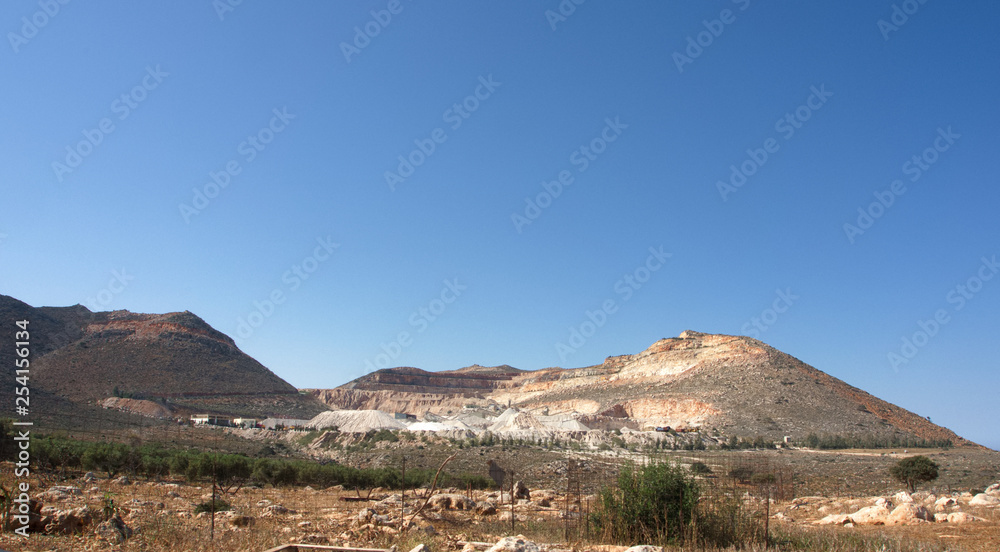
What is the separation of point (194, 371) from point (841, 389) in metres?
79.1

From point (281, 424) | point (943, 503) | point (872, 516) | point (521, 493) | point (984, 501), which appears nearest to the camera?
point (872, 516)

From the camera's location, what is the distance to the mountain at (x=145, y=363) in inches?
2379

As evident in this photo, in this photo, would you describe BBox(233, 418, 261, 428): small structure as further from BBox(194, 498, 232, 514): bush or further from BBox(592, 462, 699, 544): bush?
BBox(592, 462, 699, 544): bush

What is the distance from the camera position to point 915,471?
2448 cm

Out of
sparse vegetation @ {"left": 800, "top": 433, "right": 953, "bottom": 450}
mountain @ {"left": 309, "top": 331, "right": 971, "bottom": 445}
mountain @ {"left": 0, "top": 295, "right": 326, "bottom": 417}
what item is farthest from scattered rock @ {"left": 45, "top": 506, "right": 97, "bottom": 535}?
→ mountain @ {"left": 309, "top": 331, "right": 971, "bottom": 445}

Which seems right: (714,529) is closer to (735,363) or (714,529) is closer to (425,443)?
(425,443)

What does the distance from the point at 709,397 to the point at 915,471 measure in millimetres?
37447

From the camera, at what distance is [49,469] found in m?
20.5

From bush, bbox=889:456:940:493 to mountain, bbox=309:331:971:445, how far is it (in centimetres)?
2503

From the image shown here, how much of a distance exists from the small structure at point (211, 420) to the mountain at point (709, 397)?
123ft

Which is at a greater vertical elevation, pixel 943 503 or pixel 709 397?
pixel 709 397

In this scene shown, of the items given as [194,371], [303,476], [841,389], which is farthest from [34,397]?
[841,389]

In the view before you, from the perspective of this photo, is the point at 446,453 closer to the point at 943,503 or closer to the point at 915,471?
the point at 915,471

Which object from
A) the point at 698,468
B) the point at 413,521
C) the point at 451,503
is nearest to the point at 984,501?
the point at 698,468
